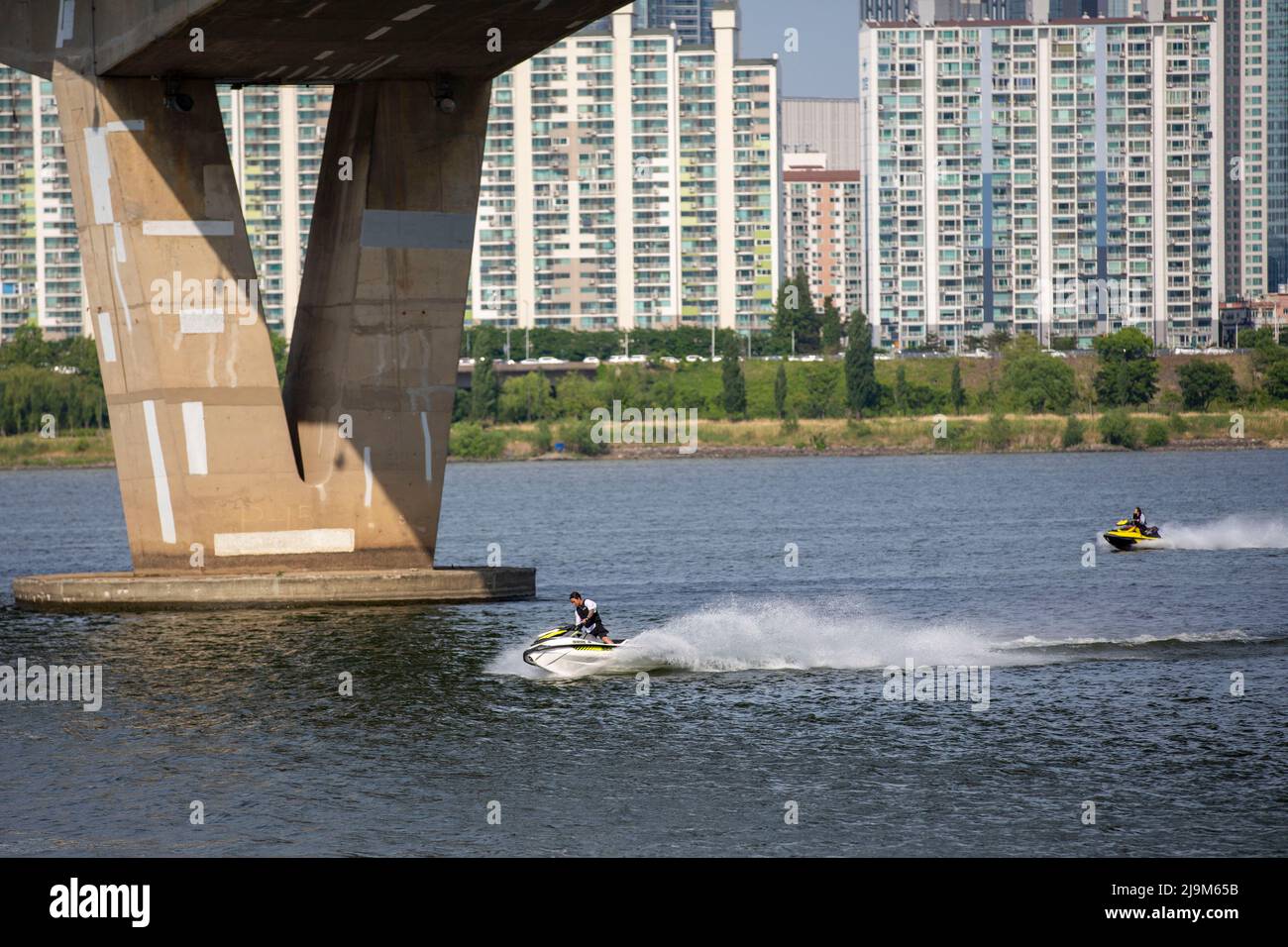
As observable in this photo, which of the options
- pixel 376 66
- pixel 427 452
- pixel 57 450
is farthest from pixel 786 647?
pixel 57 450

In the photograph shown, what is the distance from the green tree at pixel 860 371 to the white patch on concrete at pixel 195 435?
450 feet

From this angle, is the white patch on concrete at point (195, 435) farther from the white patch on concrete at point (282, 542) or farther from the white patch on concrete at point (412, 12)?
the white patch on concrete at point (412, 12)

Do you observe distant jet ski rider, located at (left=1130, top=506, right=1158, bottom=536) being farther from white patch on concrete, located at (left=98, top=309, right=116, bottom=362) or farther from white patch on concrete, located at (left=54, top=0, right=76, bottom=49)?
white patch on concrete, located at (left=54, top=0, right=76, bottom=49)

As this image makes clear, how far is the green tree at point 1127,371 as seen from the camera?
186 meters

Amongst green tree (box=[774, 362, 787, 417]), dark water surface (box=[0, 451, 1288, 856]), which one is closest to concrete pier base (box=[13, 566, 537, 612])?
dark water surface (box=[0, 451, 1288, 856])

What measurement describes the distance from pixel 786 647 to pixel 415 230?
50.6 feet

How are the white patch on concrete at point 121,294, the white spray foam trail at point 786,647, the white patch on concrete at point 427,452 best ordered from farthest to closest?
the white patch on concrete at point 427,452
the white patch on concrete at point 121,294
the white spray foam trail at point 786,647

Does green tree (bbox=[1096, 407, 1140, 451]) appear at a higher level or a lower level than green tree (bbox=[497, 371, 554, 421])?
lower

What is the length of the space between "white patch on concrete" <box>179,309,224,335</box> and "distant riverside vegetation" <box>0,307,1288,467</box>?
424ft

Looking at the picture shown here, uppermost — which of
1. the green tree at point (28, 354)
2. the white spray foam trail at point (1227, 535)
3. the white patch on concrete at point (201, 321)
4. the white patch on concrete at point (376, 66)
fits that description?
the white patch on concrete at point (376, 66)

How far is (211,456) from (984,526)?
49.6 m

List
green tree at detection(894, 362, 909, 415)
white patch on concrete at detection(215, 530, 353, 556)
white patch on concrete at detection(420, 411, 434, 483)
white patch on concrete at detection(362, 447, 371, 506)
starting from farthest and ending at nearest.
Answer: green tree at detection(894, 362, 909, 415), white patch on concrete at detection(420, 411, 434, 483), white patch on concrete at detection(362, 447, 371, 506), white patch on concrete at detection(215, 530, 353, 556)

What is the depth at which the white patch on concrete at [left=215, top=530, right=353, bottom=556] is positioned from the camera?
50812 mm

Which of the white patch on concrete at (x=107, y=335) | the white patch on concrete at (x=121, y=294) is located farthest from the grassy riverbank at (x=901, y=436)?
the white patch on concrete at (x=121, y=294)
